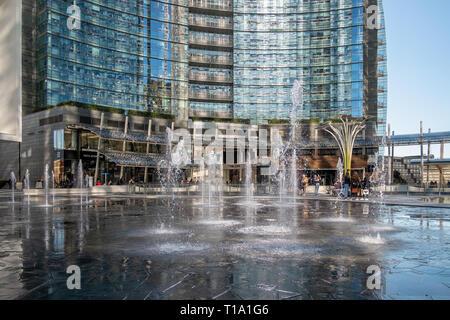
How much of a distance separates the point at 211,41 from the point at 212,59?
3.48 m

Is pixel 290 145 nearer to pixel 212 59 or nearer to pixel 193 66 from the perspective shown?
pixel 212 59

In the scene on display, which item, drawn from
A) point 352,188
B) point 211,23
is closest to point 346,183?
point 352,188

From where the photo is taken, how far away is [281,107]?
63.5 metres

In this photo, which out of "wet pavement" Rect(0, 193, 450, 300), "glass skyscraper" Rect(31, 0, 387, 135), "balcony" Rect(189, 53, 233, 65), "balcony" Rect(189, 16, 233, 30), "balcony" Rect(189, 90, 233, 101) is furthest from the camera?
"balcony" Rect(189, 53, 233, 65)

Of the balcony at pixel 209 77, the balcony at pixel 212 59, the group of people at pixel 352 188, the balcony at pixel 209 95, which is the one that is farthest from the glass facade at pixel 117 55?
the group of people at pixel 352 188

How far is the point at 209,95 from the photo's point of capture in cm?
6450

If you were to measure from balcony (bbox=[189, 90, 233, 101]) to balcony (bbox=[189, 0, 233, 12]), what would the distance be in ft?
51.9

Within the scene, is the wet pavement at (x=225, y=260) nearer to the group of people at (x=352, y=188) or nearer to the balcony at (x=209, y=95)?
the group of people at (x=352, y=188)

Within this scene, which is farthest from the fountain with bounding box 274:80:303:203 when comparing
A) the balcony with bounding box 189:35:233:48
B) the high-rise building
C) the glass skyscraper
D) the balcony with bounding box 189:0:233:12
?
the balcony with bounding box 189:0:233:12

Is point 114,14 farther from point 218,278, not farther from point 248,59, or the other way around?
point 218,278

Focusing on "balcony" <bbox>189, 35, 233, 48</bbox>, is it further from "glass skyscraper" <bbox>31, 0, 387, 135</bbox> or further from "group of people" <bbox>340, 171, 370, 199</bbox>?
"group of people" <bbox>340, 171, 370, 199</bbox>

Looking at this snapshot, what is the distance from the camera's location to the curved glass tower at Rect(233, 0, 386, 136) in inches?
2309

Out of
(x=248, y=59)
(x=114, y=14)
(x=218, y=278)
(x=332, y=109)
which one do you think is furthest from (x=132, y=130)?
(x=218, y=278)

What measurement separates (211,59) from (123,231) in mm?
58727
